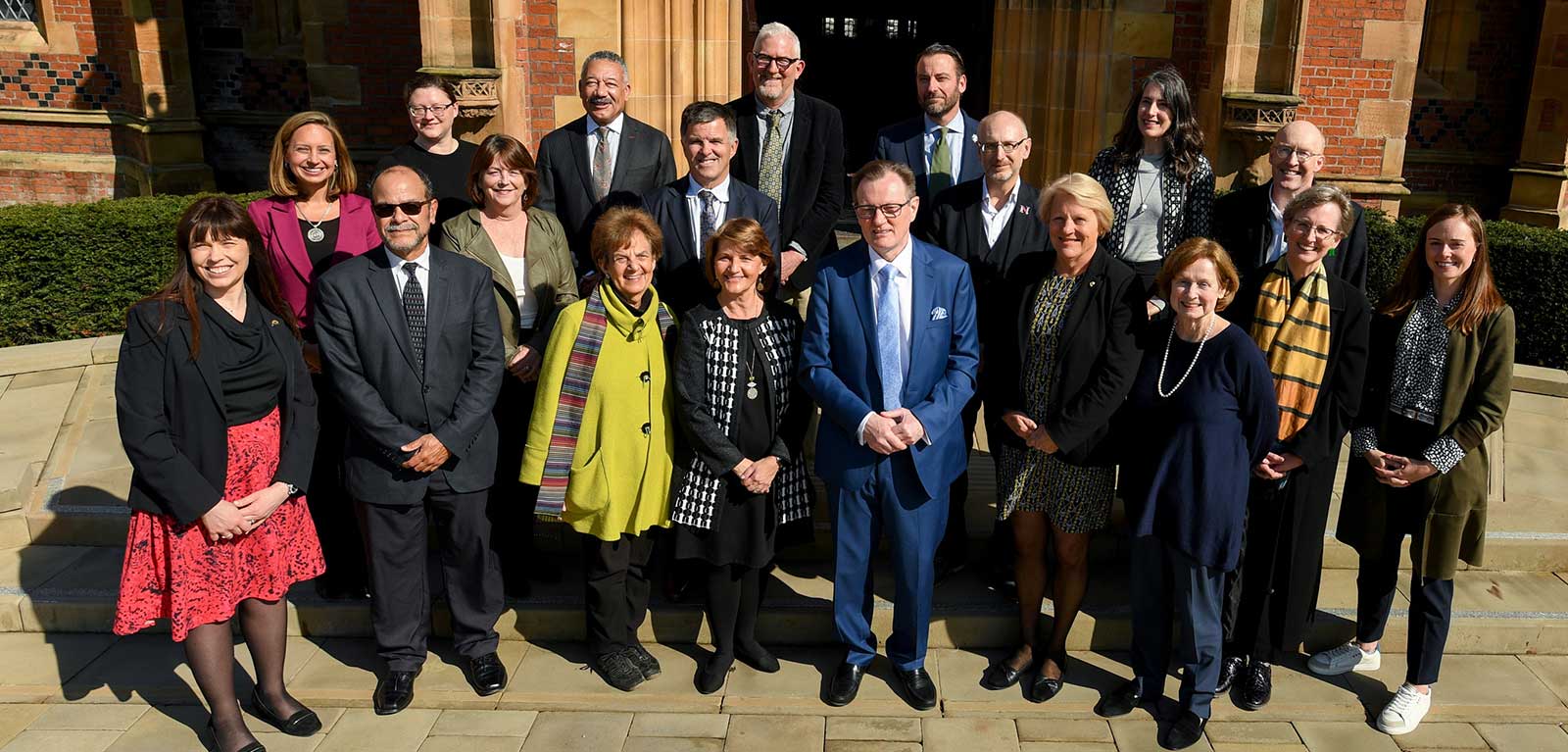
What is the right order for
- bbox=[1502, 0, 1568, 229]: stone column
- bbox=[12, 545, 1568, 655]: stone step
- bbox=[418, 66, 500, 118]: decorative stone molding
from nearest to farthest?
1. bbox=[12, 545, 1568, 655]: stone step
2. bbox=[418, 66, 500, 118]: decorative stone molding
3. bbox=[1502, 0, 1568, 229]: stone column

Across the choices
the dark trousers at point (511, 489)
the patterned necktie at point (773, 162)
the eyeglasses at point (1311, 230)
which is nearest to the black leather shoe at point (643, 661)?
the dark trousers at point (511, 489)

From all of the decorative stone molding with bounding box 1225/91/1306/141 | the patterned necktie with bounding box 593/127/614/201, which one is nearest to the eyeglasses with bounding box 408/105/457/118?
the patterned necktie with bounding box 593/127/614/201

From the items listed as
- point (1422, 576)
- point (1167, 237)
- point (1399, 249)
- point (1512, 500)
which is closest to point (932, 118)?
point (1167, 237)

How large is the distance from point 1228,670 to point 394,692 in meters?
3.06

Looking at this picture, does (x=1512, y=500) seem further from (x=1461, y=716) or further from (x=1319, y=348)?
(x=1319, y=348)

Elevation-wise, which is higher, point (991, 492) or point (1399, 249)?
point (1399, 249)

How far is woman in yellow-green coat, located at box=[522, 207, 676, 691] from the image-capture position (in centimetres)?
401

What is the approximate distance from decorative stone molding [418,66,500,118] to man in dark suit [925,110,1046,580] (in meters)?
4.38

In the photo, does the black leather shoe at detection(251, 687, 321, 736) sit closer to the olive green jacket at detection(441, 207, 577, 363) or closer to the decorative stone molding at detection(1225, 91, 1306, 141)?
the olive green jacket at detection(441, 207, 577, 363)

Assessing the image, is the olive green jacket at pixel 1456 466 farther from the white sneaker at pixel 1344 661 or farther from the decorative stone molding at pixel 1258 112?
the decorative stone molding at pixel 1258 112

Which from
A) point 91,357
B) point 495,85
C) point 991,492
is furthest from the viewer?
point 495,85

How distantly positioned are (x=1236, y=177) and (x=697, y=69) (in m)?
3.90

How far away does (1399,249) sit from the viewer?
8156 millimetres

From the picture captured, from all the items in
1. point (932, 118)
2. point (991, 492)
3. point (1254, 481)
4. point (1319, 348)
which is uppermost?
point (932, 118)
